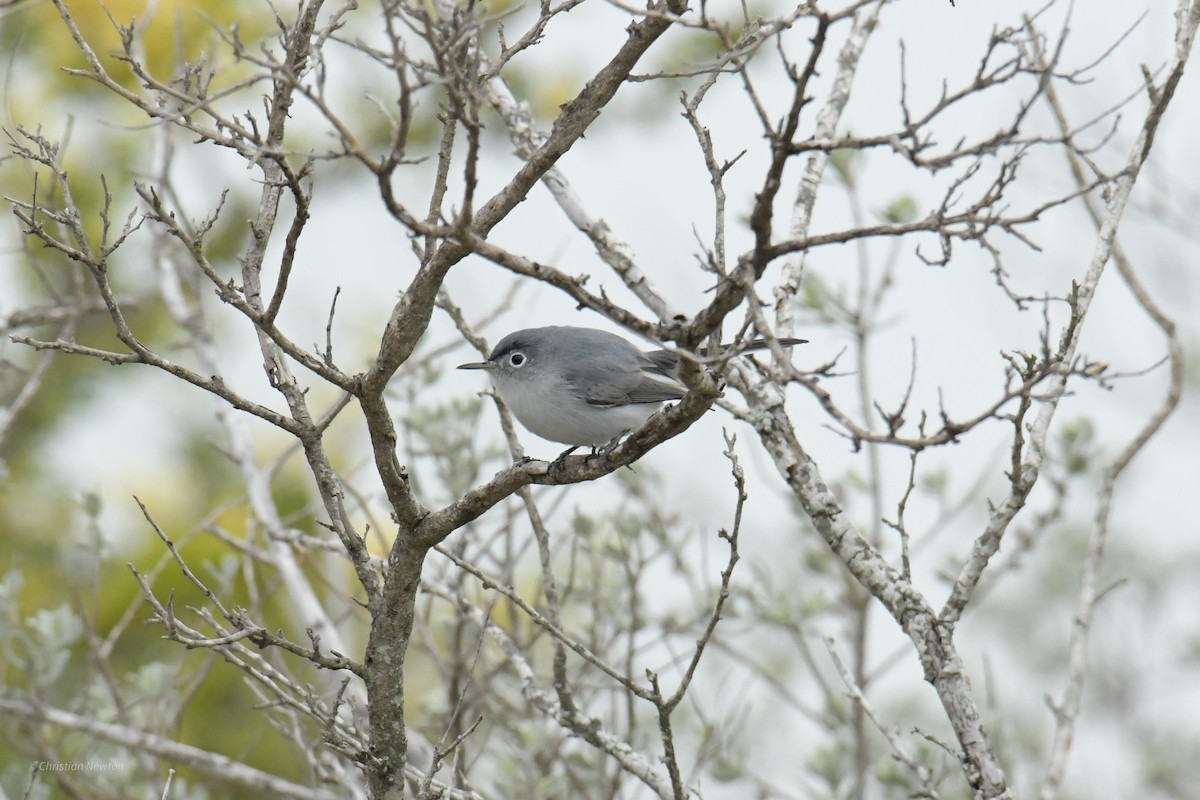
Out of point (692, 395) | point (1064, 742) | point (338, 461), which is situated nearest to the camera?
point (692, 395)

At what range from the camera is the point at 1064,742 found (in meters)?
4.06

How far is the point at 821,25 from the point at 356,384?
1264 mm

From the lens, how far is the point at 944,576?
5.54 m

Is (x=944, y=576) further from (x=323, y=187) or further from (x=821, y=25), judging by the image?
(x=323, y=187)

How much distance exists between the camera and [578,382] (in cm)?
477

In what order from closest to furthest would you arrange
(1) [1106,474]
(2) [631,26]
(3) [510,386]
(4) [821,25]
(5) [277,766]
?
(4) [821,25] < (2) [631,26] < (1) [1106,474] < (3) [510,386] < (5) [277,766]

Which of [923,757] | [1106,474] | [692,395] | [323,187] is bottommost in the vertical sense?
[692,395]

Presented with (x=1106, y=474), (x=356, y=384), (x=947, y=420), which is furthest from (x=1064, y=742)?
(x=356, y=384)

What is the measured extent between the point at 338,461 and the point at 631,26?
17.9 ft

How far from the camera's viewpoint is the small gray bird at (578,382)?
4.66 m

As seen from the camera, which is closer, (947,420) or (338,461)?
(947,420)

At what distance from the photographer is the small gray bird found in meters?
4.66

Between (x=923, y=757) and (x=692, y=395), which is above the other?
(x=923, y=757)

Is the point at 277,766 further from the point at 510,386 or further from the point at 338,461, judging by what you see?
the point at 510,386
